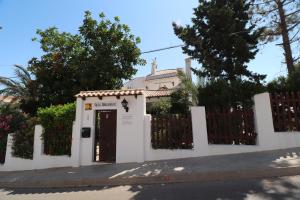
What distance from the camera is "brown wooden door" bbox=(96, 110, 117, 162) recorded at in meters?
11.0

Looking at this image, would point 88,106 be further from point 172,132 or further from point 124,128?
point 172,132

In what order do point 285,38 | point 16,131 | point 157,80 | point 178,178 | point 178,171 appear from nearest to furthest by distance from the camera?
point 178,178
point 178,171
point 16,131
point 285,38
point 157,80

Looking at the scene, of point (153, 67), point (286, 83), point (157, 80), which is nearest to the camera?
point (286, 83)

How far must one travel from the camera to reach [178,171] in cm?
786

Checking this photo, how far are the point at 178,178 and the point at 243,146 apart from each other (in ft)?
11.2

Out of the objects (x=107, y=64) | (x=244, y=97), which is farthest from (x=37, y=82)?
(x=244, y=97)

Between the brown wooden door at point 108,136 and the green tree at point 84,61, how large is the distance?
5.05 meters

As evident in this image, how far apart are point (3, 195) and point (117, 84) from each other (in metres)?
10.4

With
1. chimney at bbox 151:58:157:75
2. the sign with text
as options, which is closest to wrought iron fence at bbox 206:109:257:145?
the sign with text

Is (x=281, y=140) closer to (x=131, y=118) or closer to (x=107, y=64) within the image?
(x=131, y=118)

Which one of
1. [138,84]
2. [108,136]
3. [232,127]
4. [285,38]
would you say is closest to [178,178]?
[232,127]

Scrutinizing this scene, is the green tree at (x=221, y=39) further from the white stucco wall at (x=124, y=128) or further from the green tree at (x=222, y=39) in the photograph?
the white stucco wall at (x=124, y=128)

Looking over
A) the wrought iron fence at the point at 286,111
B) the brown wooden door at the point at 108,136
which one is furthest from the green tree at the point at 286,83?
the brown wooden door at the point at 108,136

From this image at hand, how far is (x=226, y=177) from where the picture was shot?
704 cm
